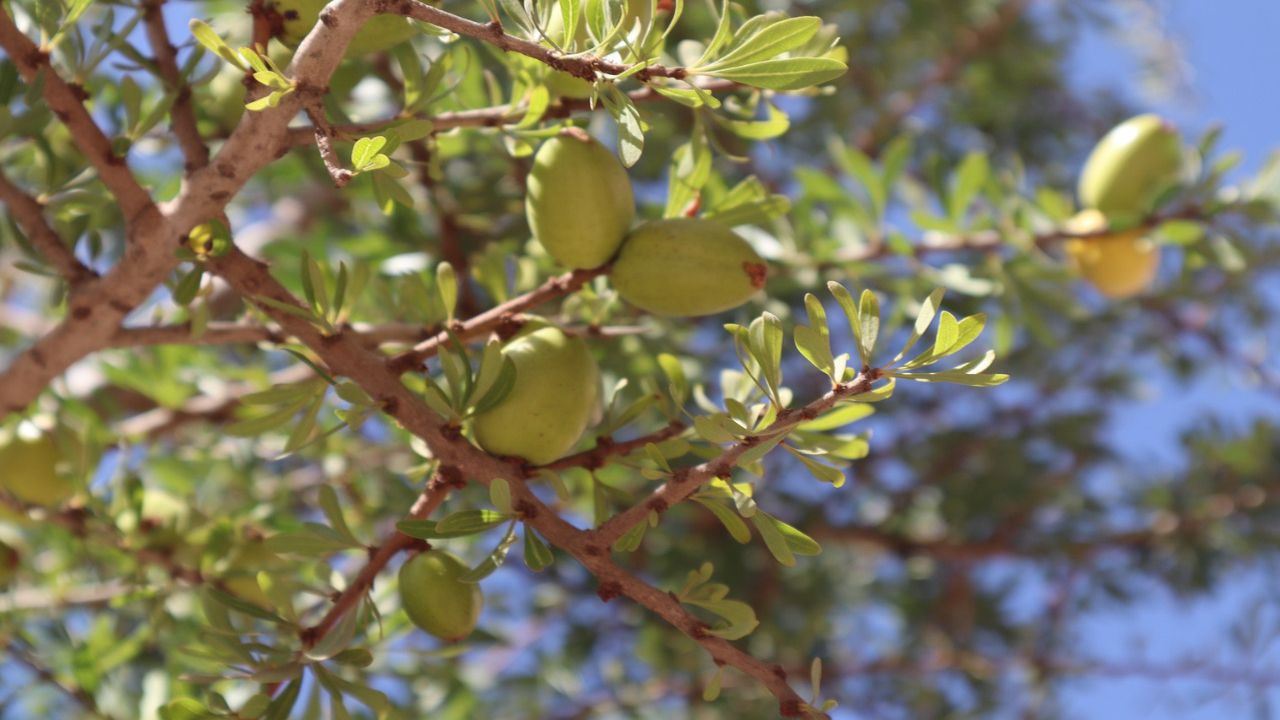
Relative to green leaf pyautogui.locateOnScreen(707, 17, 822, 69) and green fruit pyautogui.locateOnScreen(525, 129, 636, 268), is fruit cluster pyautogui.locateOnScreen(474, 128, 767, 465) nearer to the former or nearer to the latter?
green fruit pyautogui.locateOnScreen(525, 129, 636, 268)

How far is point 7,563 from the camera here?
1.24m

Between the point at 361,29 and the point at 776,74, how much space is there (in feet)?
1.04

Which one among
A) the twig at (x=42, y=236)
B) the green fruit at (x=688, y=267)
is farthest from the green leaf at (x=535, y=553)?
the twig at (x=42, y=236)

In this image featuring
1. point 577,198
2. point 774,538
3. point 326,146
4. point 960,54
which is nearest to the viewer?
point 326,146

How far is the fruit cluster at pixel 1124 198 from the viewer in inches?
56.7

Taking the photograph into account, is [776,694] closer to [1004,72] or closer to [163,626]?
[163,626]

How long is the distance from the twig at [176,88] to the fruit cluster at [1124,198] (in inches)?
42.0

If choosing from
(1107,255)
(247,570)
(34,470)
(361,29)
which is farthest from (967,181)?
(34,470)

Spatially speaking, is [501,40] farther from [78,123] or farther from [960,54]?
[960,54]

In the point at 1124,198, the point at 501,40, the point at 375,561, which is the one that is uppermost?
the point at 501,40

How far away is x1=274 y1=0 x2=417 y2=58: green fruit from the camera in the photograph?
2.73ft

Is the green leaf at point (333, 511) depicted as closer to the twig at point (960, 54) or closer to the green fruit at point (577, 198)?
the green fruit at point (577, 198)

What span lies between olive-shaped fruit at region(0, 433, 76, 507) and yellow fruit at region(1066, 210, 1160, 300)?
1.28 m

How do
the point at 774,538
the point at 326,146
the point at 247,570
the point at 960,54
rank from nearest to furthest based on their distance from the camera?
the point at 326,146 < the point at 774,538 < the point at 247,570 < the point at 960,54
